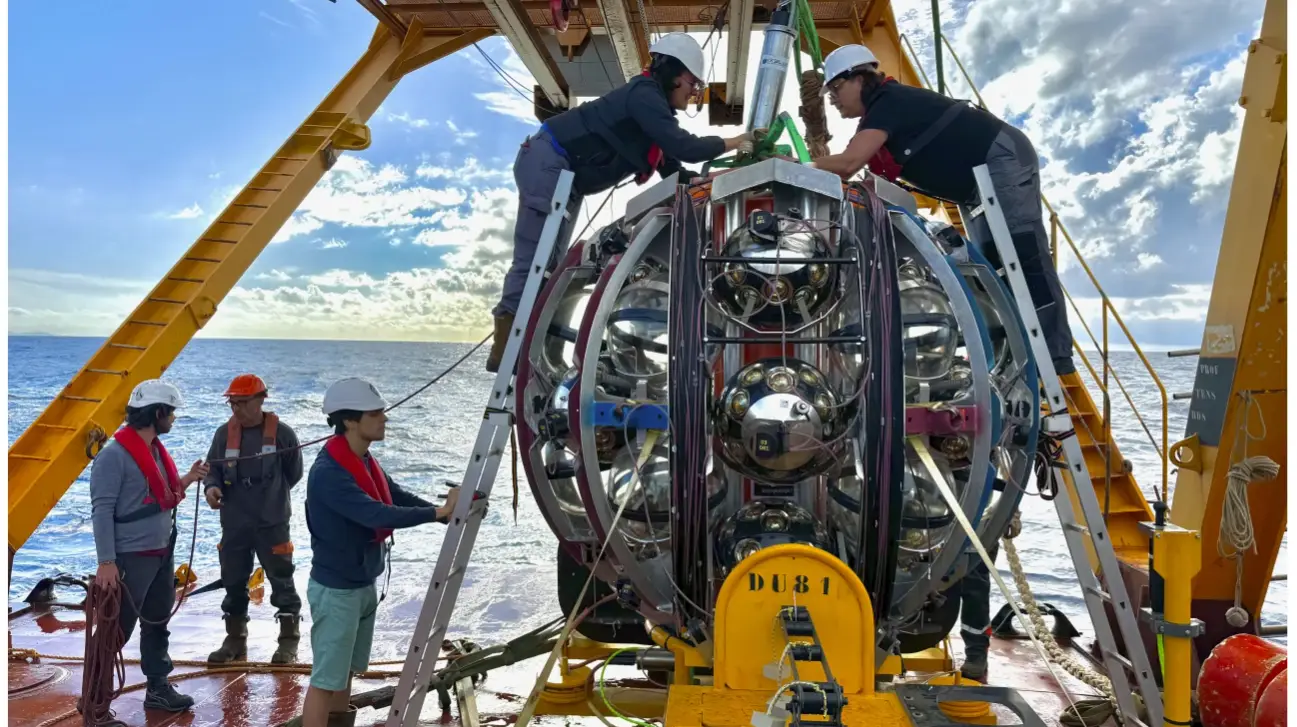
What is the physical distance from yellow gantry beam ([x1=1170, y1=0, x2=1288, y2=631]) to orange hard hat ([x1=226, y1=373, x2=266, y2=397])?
5145mm

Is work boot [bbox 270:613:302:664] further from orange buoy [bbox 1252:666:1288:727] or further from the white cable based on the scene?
orange buoy [bbox 1252:666:1288:727]

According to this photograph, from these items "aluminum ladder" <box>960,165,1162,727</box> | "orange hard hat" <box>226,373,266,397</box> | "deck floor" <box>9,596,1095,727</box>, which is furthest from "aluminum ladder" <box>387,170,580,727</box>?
"orange hard hat" <box>226,373,266,397</box>

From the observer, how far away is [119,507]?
4449mm

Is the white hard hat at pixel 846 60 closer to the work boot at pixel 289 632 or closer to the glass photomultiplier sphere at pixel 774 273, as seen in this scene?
the glass photomultiplier sphere at pixel 774 273

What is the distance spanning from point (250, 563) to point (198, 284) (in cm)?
182

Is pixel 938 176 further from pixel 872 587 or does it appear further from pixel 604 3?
pixel 604 3

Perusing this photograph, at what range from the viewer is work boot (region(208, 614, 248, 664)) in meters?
5.59

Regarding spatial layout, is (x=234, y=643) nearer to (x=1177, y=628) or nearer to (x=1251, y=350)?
(x=1177, y=628)

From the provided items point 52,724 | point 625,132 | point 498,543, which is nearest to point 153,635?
point 52,724

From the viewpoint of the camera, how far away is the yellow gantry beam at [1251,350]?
175 inches

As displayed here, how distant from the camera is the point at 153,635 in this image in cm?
468

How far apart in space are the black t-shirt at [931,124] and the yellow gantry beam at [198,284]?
4.18m

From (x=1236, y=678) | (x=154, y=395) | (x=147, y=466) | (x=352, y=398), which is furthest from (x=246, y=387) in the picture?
(x=1236, y=678)

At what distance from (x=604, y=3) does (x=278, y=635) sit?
4.32 metres
